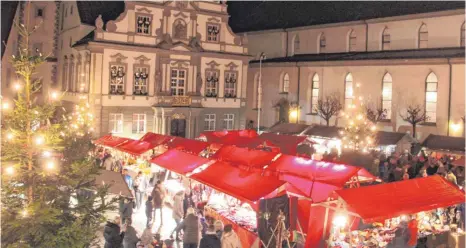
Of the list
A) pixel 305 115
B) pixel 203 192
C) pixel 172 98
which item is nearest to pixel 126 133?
pixel 172 98

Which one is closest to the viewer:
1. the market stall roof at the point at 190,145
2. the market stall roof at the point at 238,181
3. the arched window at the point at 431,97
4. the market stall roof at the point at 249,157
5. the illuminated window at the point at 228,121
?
the market stall roof at the point at 238,181

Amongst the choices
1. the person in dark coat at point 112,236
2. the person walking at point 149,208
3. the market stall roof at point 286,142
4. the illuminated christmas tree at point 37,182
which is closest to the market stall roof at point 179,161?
the person walking at point 149,208

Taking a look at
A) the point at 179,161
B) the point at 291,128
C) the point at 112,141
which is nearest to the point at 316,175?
the point at 179,161

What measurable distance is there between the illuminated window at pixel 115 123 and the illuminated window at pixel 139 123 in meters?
0.96

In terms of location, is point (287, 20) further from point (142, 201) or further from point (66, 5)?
point (142, 201)

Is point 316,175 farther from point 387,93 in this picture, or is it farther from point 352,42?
point 352,42

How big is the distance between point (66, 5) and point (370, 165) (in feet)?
92.3

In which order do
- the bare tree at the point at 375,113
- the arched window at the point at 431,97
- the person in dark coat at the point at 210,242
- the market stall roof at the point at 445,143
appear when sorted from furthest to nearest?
the bare tree at the point at 375,113, the arched window at the point at 431,97, the market stall roof at the point at 445,143, the person in dark coat at the point at 210,242

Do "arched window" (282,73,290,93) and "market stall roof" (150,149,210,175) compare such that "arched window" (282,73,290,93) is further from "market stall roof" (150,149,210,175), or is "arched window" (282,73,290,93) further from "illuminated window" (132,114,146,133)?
"market stall roof" (150,149,210,175)

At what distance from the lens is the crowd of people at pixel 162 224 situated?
10.9 m

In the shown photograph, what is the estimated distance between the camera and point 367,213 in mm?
11414

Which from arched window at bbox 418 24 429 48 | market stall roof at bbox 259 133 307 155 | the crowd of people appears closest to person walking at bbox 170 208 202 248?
the crowd of people

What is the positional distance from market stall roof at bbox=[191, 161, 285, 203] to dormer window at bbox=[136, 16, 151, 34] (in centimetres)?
2123

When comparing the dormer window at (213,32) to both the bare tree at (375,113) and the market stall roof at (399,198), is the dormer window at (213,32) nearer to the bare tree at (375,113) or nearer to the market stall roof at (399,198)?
the bare tree at (375,113)
